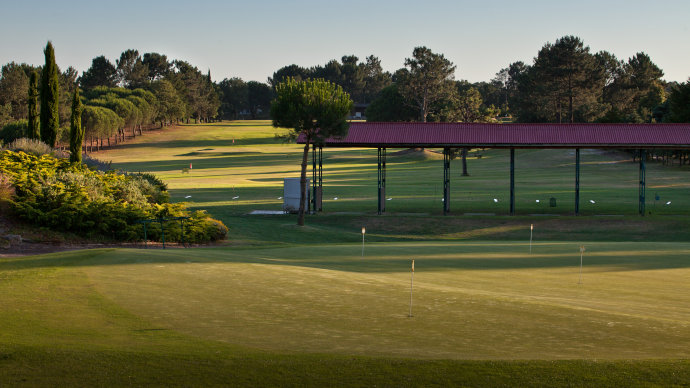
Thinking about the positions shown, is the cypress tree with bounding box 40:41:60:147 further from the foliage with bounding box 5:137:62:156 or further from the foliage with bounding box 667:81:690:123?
the foliage with bounding box 667:81:690:123

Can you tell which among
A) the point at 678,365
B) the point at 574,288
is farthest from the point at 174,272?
the point at 678,365

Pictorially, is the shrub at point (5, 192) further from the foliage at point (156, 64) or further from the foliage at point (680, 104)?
the foliage at point (156, 64)

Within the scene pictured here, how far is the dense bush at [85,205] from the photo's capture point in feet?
77.6

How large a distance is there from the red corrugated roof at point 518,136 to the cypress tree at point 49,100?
45.5 feet

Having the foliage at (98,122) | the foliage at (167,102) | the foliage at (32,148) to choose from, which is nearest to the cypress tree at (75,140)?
the foliage at (32,148)

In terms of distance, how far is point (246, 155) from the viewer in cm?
11175

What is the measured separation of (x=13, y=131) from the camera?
83.2 m

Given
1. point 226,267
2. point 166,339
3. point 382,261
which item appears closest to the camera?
point 166,339

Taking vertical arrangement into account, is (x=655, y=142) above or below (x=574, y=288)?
above

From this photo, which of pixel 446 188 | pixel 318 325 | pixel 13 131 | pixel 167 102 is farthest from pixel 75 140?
pixel 167 102

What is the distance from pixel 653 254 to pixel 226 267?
13.4 m

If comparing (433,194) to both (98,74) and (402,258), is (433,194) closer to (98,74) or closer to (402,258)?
(402,258)

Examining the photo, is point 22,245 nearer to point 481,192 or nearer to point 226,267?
point 226,267

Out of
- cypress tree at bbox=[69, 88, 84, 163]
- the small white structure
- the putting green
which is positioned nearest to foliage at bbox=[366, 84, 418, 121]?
the small white structure
